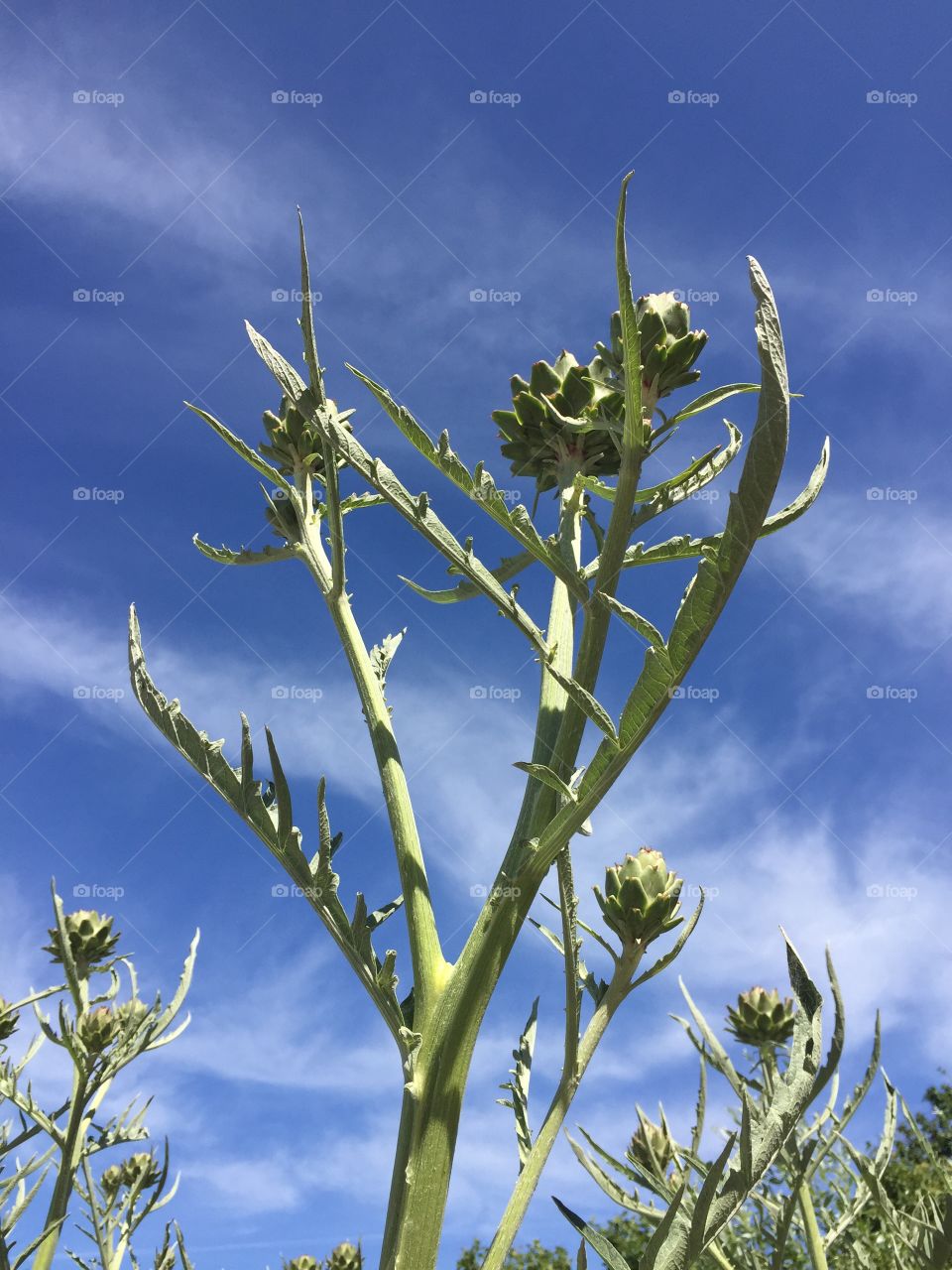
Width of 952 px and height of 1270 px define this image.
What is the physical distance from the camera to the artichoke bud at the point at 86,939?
3967 millimetres

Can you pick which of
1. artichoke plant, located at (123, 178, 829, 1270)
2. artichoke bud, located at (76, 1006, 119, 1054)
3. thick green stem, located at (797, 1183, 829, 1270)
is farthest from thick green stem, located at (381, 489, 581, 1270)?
artichoke bud, located at (76, 1006, 119, 1054)

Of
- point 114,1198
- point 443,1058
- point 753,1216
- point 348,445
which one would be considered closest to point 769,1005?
point 753,1216

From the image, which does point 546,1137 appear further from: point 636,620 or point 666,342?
point 666,342

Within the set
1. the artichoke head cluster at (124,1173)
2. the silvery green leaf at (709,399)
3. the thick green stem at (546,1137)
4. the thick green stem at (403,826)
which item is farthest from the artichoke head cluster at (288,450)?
the artichoke head cluster at (124,1173)

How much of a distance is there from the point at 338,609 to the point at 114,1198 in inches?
156

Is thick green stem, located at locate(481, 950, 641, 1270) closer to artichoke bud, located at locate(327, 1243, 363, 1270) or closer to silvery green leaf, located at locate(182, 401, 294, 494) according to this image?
silvery green leaf, located at locate(182, 401, 294, 494)

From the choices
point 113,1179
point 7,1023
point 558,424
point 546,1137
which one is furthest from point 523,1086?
point 113,1179

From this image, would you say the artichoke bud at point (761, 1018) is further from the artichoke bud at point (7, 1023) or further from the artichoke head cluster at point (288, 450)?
the artichoke bud at point (7, 1023)

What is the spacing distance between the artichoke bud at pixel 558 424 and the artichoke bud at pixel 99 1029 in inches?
123

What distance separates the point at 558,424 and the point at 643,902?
2.94 ft

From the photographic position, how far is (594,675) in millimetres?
1497

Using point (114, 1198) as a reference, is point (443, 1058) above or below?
above

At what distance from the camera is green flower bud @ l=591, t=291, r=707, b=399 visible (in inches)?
62.7

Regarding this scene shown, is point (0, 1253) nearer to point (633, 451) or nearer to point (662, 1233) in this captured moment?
point (662, 1233)
